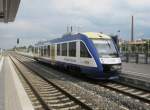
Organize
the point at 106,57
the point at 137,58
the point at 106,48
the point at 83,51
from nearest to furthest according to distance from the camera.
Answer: the point at 106,57 → the point at 106,48 → the point at 83,51 → the point at 137,58

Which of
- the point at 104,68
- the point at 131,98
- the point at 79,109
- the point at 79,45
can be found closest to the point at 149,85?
the point at 104,68

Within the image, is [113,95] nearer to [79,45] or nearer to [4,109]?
[4,109]

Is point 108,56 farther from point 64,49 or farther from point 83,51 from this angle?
point 64,49

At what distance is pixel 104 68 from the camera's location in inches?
738

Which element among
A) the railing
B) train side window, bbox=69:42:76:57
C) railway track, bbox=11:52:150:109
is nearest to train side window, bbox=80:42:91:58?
train side window, bbox=69:42:76:57

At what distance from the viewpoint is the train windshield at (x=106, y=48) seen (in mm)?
19472

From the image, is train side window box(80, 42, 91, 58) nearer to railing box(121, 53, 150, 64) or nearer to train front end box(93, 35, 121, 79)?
train front end box(93, 35, 121, 79)

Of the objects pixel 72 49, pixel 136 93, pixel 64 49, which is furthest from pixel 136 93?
pixel 64 49

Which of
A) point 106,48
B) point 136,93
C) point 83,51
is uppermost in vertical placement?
point 106,48

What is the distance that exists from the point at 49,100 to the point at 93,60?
6.20 meters

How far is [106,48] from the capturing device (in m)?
20.0

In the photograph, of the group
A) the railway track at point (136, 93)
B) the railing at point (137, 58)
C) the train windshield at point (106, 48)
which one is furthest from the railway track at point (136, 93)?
the railing at point (137, 58)

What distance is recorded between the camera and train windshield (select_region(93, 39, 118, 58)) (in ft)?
63.9

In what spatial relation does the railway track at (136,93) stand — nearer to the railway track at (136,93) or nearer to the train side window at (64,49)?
the railway track at (136,93)
